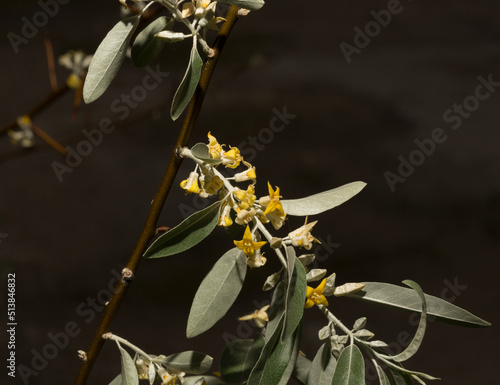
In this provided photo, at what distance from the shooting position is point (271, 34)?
4.99ft

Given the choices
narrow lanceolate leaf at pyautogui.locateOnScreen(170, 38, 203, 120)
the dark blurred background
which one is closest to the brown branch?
narrow lanceolate leaf at pyautogui.locateOnScreen(170, 38, 203, 120)

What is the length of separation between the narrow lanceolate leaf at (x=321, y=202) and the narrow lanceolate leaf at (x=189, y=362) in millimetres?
168

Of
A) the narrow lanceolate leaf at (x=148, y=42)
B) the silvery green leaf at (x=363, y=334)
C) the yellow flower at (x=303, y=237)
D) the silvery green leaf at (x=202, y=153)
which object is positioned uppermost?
the narrow lanceolate leaf at (x=148, y=42)

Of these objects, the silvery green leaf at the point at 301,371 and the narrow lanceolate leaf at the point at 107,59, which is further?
the silvery green leaf at the point at 301,371

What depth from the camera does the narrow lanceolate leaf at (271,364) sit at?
0.40 m

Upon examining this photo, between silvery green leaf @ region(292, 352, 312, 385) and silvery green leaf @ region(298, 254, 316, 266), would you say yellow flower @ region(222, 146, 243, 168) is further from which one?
silvery green leaf @ region(292, 352, 312, 385)

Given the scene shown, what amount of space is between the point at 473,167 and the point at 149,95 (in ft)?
3.19

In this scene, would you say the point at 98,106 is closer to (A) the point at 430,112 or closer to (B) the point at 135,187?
(B) the point at 135,187

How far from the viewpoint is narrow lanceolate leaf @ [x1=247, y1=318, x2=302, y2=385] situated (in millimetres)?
401

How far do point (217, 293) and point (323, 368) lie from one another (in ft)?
0.37

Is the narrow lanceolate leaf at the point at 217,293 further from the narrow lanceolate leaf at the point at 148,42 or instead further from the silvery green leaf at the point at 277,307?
the narrow lanceolate leaf at the point at 148,42

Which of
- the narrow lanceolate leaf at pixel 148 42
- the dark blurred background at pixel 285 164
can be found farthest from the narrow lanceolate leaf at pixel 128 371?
the dark blurred background at pixel 285 164

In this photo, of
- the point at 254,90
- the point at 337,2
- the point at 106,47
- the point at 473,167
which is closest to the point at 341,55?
the point at 337,2

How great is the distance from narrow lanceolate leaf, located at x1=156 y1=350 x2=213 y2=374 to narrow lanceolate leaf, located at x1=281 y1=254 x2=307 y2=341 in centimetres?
14
